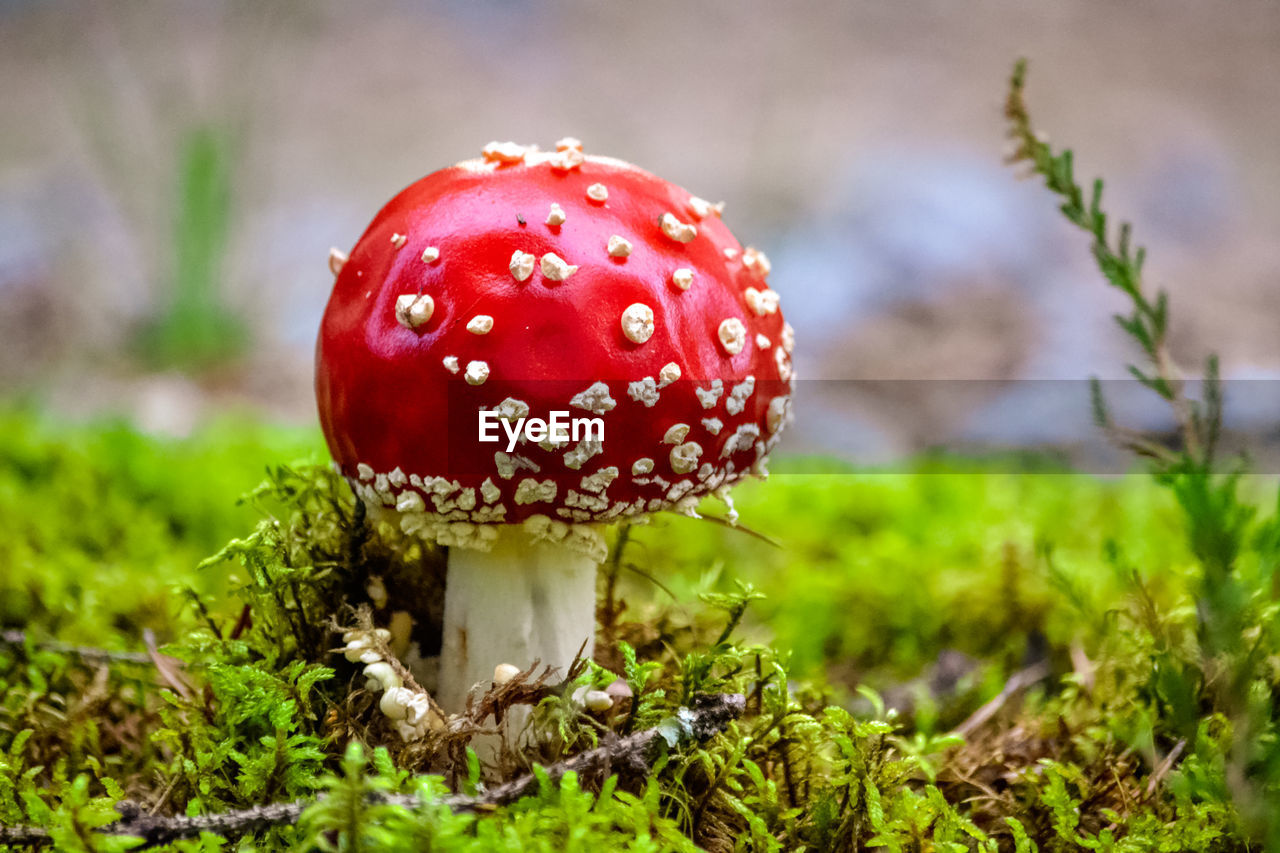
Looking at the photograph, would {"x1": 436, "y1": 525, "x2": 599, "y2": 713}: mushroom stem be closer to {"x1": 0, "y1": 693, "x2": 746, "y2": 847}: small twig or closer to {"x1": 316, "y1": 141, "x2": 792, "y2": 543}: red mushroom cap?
{"x1": 316, "y1": 141, "x2": 792, "y2": 543}: red mushroom cap

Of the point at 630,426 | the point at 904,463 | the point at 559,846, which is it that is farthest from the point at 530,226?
the point at 904,463

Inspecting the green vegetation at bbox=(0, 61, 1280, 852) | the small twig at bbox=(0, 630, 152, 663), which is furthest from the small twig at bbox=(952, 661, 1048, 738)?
the small twig at bbox=(0, 630, 152, 663)

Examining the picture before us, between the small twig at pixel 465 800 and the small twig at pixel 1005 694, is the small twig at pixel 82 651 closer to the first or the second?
the small twig at pixel 465 800

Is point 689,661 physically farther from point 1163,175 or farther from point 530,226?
point 1163,175

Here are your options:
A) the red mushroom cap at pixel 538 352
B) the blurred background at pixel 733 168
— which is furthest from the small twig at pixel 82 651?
the blurred background at pixel 733 168

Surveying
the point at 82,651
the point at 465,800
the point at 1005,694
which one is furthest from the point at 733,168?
the point at 465,800

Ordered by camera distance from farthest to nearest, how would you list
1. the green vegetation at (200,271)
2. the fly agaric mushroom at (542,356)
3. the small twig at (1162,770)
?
1. the green vegetation at (200,271)
2. the small twig at (1162,770)
3. the fly agaric mushroom at (542,356)

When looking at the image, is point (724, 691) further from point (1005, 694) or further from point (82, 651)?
point (82, 651)
